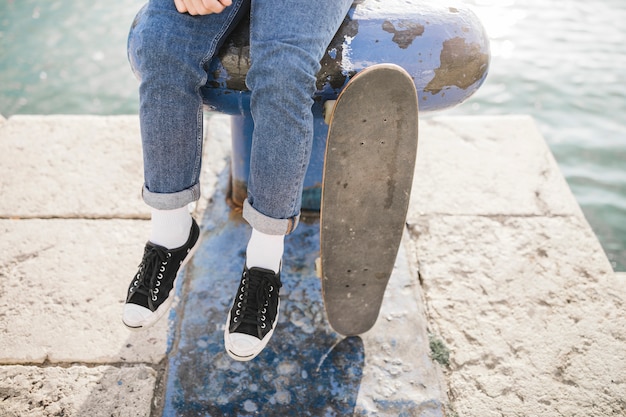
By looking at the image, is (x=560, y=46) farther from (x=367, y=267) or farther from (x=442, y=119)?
(x=367, y=267)

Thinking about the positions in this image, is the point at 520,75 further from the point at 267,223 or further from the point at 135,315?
the point at 135,315

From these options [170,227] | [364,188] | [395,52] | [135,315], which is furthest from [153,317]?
[395,52]

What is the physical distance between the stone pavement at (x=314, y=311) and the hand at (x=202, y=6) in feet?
2.56

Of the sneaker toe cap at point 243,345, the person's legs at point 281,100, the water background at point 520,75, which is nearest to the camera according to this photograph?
the person's legs at point 281,100

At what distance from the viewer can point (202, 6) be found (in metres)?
1.15

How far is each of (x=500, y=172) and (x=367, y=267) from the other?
99cm

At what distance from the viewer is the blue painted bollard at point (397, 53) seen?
1274 mm

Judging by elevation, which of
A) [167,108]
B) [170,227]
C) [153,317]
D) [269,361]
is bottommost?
[269,361]

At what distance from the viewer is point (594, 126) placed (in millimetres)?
2840

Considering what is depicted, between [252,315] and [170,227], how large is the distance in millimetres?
340

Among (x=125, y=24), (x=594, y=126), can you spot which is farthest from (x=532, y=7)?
(x=125, y=24)

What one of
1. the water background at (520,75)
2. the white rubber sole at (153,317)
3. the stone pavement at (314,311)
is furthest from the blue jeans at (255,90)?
the water background at (520,75)

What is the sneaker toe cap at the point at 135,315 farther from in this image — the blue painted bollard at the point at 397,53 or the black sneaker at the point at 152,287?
the blue painted bollard at the point at 397,53

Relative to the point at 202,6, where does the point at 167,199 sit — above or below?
below
